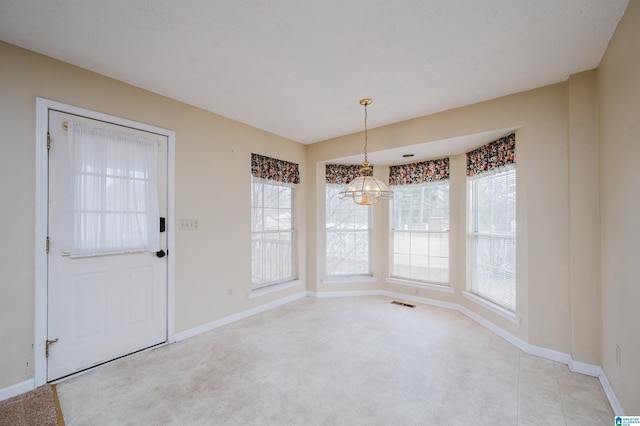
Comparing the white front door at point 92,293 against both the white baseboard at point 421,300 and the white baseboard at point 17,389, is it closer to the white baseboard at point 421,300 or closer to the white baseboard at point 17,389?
the white baseboard at point 17,389

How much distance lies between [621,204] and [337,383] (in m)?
2.47

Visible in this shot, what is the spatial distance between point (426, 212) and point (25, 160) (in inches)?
185

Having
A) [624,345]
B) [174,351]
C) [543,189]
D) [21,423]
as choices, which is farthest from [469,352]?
[21,423]

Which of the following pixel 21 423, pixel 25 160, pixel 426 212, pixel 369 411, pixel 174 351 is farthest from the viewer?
pixel 426 212

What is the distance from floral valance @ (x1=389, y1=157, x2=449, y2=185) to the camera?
165 inches

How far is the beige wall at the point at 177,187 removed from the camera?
208cm

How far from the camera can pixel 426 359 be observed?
2.61 m

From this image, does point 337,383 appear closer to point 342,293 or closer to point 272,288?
point 272,288

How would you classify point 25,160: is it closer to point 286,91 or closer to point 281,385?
point 286,91

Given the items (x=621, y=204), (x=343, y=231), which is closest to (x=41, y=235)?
(x=343, y=231)

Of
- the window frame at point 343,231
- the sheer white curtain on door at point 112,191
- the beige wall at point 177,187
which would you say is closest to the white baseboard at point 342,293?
the window frame at point 343,231

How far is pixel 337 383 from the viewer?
223 centimetres

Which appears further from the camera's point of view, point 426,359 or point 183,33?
point 426,359

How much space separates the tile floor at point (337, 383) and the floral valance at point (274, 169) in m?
2.16
